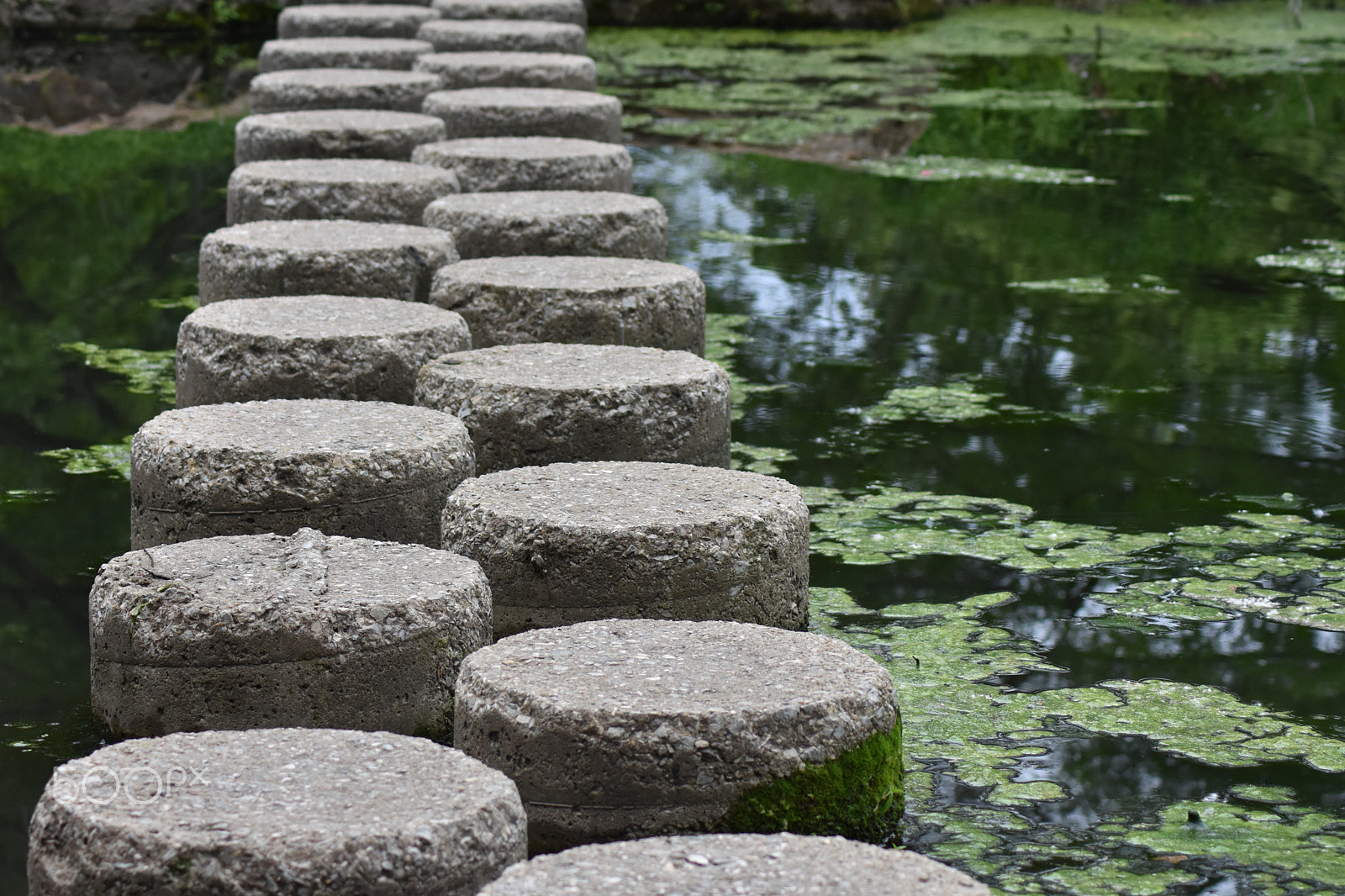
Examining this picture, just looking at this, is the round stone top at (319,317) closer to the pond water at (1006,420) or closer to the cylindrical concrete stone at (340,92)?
the pond water at (1006,420)

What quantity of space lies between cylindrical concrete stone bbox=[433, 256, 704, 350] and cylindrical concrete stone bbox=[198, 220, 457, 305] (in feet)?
0.42

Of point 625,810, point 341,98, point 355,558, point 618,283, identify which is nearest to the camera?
point 625,810

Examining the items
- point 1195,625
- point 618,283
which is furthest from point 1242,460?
point 618,283

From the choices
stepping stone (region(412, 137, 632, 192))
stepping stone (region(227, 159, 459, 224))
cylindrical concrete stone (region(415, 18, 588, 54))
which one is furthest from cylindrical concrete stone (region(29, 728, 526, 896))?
cylindrical concrete stone (region(415, 18, 588, 54))

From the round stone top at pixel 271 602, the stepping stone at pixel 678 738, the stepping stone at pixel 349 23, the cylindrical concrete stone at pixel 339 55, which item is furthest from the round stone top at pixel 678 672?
the stepping stone at pixel 349 23

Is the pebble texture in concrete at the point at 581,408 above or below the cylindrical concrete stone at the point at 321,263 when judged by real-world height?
below

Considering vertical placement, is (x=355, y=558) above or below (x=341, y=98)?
below

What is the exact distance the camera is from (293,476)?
2.40m

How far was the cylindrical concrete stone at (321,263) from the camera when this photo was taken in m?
3.39

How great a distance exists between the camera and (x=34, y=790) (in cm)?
230

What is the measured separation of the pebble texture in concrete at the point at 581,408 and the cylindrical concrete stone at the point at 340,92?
2.61m

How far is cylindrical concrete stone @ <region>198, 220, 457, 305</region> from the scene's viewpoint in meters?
3.39

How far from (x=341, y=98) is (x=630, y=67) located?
Result: 4.34 metres

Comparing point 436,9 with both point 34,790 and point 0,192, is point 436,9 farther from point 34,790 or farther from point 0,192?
point 34,790
